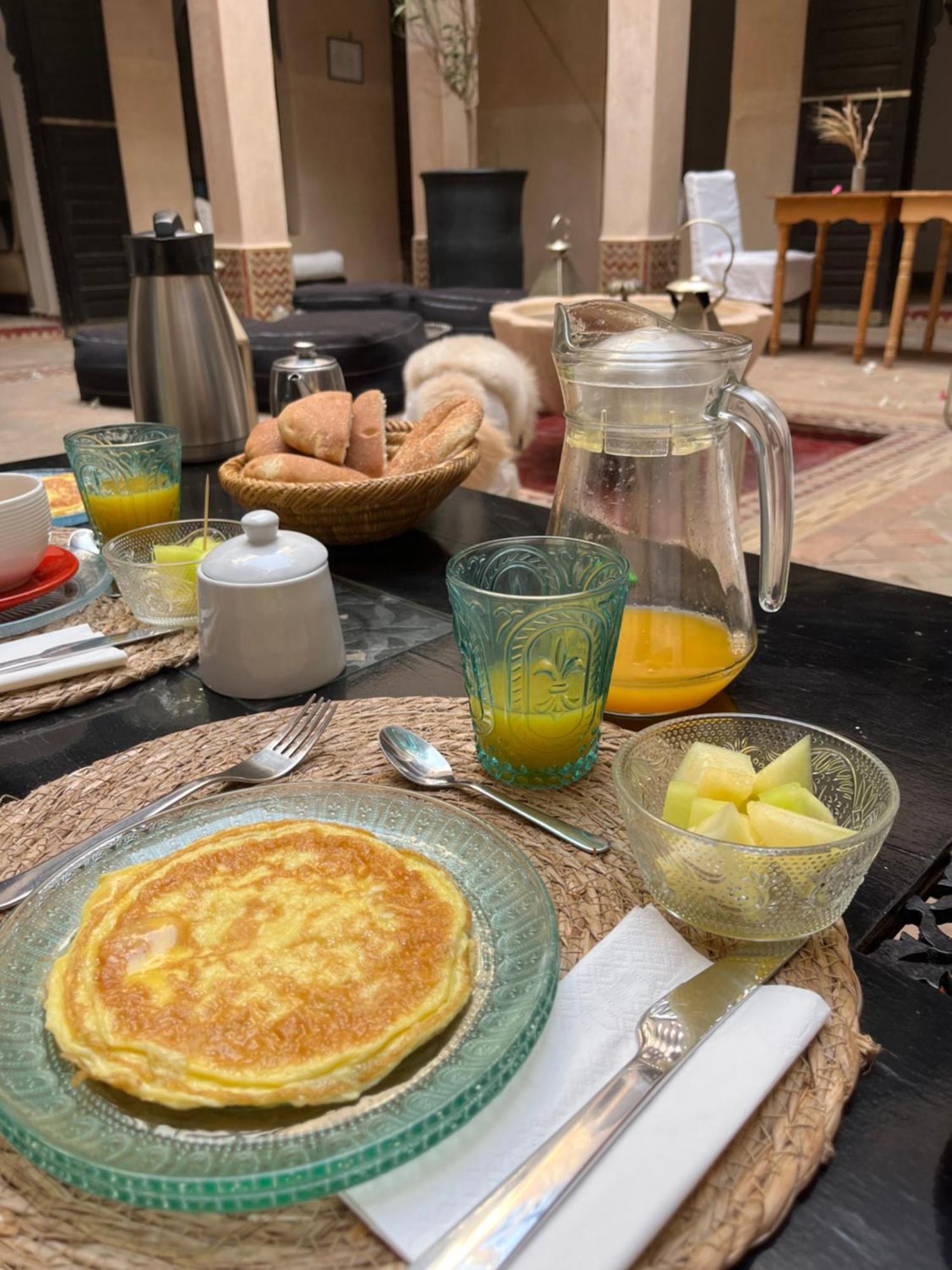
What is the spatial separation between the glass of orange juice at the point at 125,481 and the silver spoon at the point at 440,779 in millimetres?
509

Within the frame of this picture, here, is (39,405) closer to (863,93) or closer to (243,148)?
(243,148)

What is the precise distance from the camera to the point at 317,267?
26.0 ft

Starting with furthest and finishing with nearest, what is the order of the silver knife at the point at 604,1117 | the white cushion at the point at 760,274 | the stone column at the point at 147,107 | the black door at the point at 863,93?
1. the stone column at the point at 147,107
2. the black door at the point at 863,93
3. the white cushion at the point at 760,274
4. the silver knife at the point at 604,1117

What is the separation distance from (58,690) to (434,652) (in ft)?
1.04

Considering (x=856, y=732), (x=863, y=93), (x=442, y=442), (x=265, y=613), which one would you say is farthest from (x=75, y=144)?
(x=856, y=732)

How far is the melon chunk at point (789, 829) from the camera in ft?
1.57

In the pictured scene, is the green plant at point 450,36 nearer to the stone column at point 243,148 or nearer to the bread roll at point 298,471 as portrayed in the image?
the stone column at point 243,148

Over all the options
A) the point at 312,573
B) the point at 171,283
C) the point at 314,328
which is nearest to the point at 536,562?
the point at 312,573

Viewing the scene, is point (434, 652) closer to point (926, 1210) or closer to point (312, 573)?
point (312, 573)

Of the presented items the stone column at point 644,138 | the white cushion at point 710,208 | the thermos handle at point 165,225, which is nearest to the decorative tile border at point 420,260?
the stone column at point 644,138

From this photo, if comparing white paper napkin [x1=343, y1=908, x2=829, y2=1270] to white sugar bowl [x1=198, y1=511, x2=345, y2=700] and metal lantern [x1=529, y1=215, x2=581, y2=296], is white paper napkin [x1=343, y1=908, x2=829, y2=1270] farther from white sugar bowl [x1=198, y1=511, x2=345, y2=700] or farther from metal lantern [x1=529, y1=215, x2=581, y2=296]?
metal lantern [x1=529, y1=215, x2=581, y2=296]

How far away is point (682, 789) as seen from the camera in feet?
1.72

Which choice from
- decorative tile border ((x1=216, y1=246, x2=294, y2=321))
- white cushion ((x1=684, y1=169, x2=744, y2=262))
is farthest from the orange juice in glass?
white cushion ((x1=684, y1=169, x2=744, y2=262))

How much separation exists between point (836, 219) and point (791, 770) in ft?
20.2
